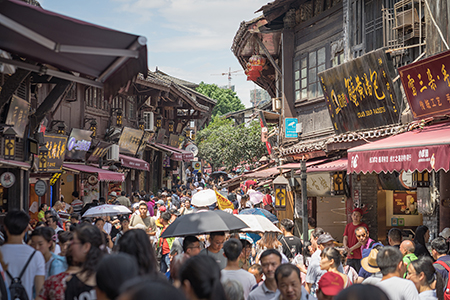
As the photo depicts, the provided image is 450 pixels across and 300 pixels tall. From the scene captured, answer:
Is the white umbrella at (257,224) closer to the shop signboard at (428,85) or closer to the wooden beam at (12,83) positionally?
the shop signboard at (428,85)

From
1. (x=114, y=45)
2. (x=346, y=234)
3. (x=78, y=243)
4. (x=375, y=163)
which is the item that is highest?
(x=114, y=45)

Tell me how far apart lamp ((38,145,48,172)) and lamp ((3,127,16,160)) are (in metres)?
2.52

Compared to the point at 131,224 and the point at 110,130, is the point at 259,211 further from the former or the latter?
the point at 110,130

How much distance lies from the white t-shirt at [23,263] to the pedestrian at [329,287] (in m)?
2.84

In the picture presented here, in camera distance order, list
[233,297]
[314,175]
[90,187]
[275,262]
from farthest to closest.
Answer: [90,187], [314,175], [275,262], [233,297]

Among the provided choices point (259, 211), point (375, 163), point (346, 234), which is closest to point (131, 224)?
point (259, 211)

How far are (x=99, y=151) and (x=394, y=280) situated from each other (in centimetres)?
1953

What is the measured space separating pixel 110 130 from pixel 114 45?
20.2 m

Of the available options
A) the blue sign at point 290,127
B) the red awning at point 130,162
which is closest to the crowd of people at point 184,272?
the blue sign at point 290,127

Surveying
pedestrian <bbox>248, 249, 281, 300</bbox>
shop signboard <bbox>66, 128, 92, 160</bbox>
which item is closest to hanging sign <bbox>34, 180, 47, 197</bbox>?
shop signboard <bbox>66, 128, 92, 160</bbox>

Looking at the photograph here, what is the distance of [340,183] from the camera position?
15383 mm

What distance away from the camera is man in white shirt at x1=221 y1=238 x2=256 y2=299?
18.4ft

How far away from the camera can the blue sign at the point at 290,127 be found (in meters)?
18.7

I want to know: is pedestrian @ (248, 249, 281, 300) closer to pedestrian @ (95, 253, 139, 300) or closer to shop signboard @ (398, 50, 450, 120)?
pedestrian @ (95, 253, 139, 300)
